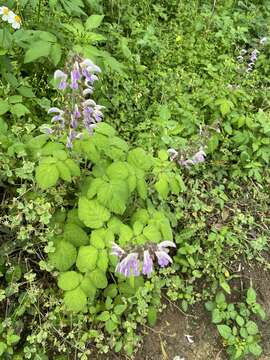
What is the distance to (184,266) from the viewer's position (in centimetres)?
296

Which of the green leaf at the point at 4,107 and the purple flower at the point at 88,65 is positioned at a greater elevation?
the purple flower at the point at 88,65

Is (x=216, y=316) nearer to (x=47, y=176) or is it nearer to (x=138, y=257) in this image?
(x=138, y=257)

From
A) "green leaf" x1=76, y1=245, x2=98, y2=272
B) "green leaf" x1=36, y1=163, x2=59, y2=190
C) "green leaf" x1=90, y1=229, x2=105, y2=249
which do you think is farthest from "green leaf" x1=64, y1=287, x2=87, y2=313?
"green leaf" x1=36, y1=163, x2=59, y2=190

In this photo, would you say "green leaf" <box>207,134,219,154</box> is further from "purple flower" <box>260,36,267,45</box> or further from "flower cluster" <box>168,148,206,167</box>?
"purple flower" <box>260,36,267,45</box>

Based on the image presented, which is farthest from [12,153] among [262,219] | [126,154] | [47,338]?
[262,219]

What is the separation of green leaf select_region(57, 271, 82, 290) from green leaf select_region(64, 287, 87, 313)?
0.03m

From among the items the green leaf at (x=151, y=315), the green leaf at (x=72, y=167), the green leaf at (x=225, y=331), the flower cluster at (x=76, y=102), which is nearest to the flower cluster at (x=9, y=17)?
the flower cluster at (x=76, y=102)

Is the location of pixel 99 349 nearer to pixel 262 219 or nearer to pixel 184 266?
pixel 184 266

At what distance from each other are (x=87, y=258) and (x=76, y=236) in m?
0.21

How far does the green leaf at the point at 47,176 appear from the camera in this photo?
2186 mm

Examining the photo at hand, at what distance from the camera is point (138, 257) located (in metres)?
2.04

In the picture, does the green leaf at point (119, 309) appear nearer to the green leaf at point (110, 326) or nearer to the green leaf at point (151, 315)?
the green leaf at point (110, 326)

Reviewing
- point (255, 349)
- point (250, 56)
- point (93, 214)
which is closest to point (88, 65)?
point (93, 214)

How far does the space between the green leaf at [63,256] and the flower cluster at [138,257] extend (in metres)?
0.31
